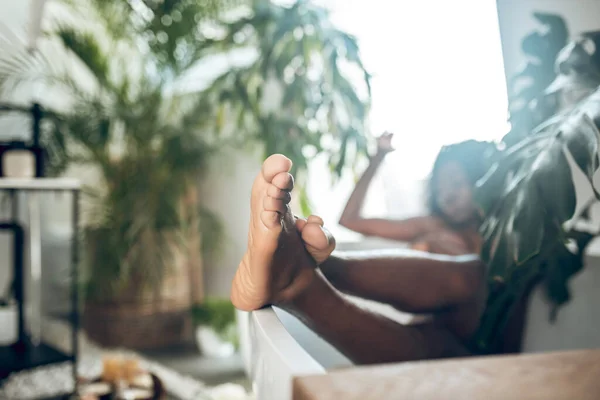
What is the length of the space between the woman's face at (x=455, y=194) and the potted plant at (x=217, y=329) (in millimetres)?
1307

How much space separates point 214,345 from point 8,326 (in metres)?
0.81

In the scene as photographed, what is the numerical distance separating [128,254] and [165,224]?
203 mm

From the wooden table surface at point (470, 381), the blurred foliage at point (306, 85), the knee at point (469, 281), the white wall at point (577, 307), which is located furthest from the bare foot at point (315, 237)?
the blurred foliage at point (306, 85)

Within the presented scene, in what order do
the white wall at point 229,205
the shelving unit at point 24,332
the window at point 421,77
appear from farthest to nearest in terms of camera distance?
the white wall at point 229,205, the shelving unit at point 24,332, the window at point 421,77

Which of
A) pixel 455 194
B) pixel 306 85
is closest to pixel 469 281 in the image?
pixel 455 194

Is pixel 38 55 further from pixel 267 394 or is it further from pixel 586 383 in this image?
pixel 586 383

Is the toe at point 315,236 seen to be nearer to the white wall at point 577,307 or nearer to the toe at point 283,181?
the toe at point 283,181

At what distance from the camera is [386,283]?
76 centimetres

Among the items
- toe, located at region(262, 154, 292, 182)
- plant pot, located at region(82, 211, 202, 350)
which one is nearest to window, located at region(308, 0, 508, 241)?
plant pot, located at region(82, 211, 202, 350)

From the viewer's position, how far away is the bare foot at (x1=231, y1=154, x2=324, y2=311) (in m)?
0.49

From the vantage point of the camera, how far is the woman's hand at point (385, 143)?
1.18 m

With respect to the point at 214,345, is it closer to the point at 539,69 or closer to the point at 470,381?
the point at 539,69

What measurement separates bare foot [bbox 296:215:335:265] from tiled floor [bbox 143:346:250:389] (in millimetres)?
1413

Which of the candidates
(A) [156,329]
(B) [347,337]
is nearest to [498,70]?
(B) [347,337]
